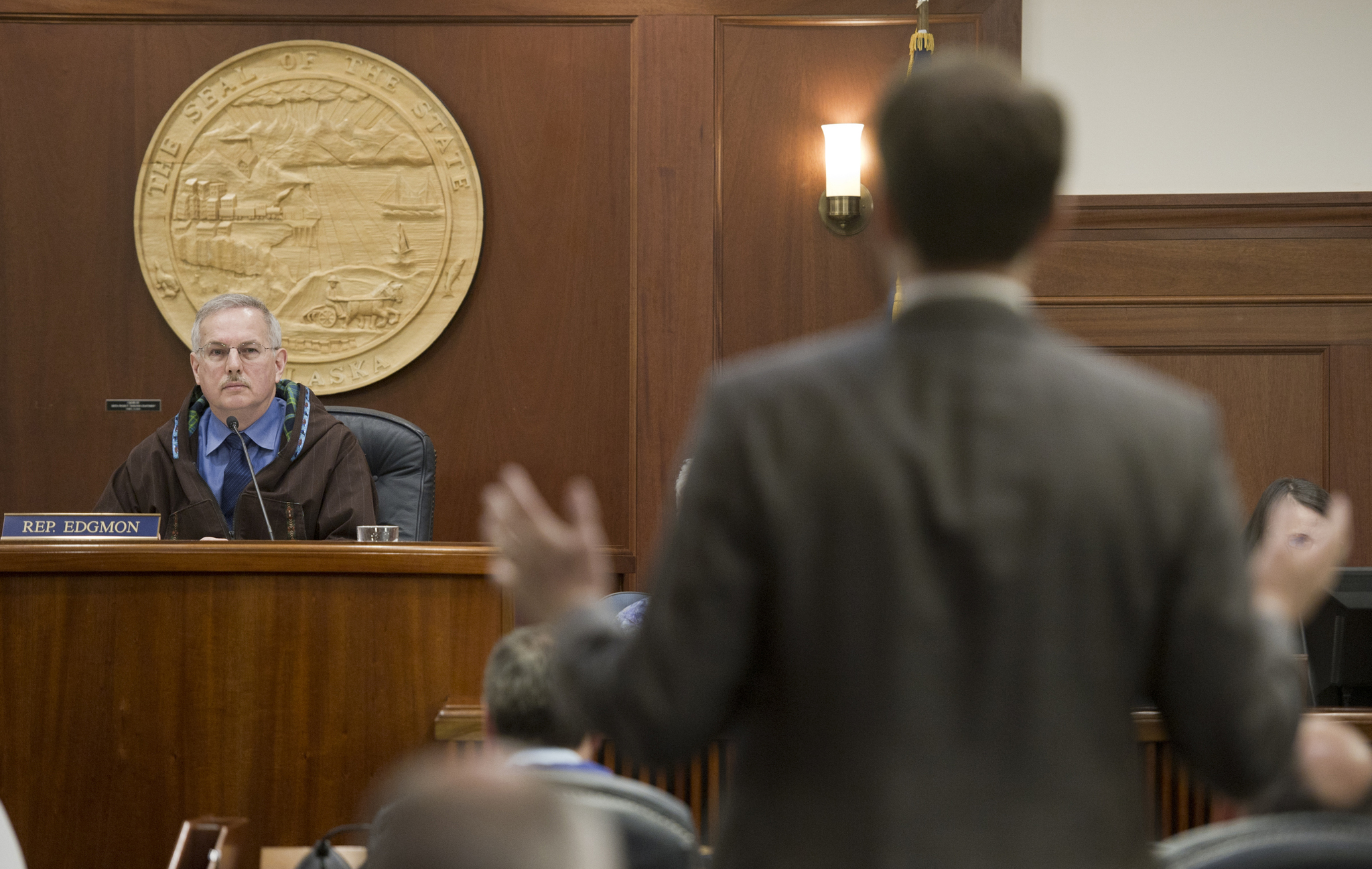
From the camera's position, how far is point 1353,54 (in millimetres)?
4453

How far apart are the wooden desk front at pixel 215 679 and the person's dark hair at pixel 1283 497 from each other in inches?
67.9

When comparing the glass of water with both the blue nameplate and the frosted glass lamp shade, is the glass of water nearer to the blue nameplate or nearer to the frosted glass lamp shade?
the blue nameplate

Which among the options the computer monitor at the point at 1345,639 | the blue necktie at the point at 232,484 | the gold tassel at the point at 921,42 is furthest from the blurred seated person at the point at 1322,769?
the gold tassel at the point at 921,42

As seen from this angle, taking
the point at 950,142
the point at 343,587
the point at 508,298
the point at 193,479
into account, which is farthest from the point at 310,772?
the point at 508,298

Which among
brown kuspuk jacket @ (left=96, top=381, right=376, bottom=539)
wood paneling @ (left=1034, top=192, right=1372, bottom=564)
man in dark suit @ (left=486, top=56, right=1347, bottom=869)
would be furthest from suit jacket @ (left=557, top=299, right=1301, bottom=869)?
wood paneling @ (left=1034, top=192, right=1372, bottom=564)

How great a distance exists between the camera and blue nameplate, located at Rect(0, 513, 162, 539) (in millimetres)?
2770

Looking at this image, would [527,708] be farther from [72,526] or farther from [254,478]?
[254,478]

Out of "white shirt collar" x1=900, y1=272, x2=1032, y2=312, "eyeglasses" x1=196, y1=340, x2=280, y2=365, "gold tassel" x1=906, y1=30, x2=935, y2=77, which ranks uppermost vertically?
"gold tassel" x1=906, y1=30, x2=935, y2=77

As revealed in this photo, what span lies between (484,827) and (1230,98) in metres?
4.40

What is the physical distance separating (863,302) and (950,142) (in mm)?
3765

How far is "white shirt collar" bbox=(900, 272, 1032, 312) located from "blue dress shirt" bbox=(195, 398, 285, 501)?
9.97 ft

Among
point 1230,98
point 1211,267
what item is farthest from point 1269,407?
point 1230,98

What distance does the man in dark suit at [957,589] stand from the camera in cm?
87

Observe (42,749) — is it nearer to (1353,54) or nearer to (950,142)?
(950,142)
